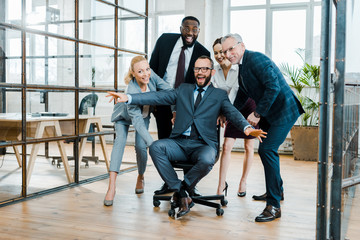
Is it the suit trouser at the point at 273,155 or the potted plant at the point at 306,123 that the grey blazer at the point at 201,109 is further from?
the potted plant at the point at 306,123

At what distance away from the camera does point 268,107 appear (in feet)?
8.80

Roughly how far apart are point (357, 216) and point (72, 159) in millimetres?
2494

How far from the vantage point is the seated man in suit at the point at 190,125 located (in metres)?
2.77

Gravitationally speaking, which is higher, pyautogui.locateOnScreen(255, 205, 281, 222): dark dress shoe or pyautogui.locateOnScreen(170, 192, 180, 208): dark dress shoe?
pyautogui.locateOnScreen(170, 192, 180, 208): dark dress shoe

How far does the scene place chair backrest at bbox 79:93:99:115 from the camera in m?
3.81

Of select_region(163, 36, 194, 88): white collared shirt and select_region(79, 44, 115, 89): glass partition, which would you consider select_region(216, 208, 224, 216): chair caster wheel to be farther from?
select_region(79, 44, 115, 89): glass partition

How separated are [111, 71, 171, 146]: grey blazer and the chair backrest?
0.61m

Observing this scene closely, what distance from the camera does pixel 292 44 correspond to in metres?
6.47

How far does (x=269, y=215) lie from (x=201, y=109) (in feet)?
2.89

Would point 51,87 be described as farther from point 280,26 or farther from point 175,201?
point 280,26

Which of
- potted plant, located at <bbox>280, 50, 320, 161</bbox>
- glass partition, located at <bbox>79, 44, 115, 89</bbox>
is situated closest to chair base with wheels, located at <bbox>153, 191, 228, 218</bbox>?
glass partition, located at <bbox>79, 44, 115, 89</bbox>

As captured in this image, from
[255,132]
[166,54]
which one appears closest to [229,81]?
[166,54]

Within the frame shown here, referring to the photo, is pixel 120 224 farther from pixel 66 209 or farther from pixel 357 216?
pixel 357 216

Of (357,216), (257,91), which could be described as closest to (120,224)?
(257,91)
